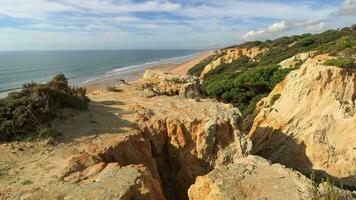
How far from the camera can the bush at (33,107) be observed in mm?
11688

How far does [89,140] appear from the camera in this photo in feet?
37.3

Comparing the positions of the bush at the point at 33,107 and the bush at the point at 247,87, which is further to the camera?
the bush at the point at 247,87

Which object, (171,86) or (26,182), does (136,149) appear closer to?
(26,182)

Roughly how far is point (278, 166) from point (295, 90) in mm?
10265

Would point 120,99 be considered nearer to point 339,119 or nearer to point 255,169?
point 255,169

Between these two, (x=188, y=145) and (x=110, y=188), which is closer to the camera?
(x=110, y=188)

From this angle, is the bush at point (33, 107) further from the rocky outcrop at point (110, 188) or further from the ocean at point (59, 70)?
the ocean at point (59, 70)

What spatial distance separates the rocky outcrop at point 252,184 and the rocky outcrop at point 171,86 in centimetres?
804

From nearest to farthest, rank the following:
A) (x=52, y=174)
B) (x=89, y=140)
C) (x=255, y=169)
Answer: (x=52, y=174)
(x=255, y=169)
(x=89, y=140)

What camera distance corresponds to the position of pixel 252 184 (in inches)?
368

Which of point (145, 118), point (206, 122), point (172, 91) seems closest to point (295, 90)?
point (172, 91)

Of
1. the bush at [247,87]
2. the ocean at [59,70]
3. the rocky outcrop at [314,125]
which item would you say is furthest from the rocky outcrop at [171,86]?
the bush at [247,87]

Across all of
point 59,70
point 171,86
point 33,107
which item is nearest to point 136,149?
point 33,107

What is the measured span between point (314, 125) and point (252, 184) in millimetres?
9276
